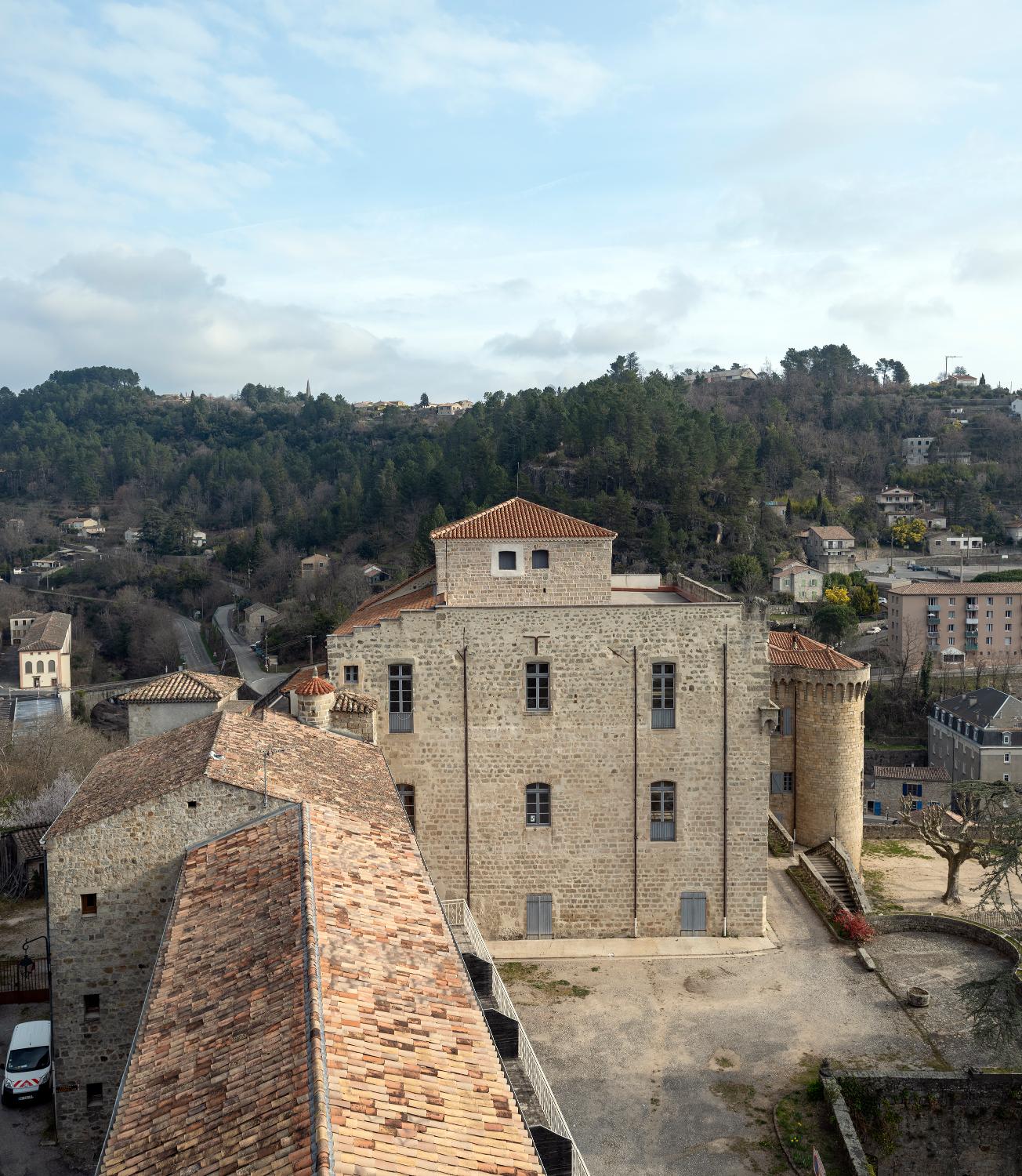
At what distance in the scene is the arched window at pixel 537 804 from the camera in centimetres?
2378

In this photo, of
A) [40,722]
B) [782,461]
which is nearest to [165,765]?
[40,722]

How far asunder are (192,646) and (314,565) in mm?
12474

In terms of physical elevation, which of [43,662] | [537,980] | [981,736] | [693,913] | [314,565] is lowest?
[981,736]

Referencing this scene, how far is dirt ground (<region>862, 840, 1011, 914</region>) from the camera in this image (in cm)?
2725

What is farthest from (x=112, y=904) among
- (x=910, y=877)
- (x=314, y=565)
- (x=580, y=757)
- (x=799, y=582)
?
(x=314, y=565)

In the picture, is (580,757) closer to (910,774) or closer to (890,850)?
(890,850)

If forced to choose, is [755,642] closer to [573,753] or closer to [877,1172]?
[573,753]

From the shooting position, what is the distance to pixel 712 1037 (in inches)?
758

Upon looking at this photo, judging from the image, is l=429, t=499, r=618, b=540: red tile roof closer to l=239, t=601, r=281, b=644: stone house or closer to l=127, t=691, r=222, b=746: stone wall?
l=127, t=691, r=222, b=746: stone wall

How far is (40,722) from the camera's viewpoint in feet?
175

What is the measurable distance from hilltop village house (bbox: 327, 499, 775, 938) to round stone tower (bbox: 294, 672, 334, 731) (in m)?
2.14

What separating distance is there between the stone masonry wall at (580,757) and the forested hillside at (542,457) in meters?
47.0

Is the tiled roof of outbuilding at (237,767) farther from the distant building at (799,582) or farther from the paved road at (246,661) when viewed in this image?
the distant building at (799,582)

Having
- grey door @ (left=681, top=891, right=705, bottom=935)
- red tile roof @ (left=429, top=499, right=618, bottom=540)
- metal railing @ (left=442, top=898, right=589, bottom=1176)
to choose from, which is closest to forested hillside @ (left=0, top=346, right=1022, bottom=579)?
red tile roof @ (left=429, top=499, right=618, bottom=540)
